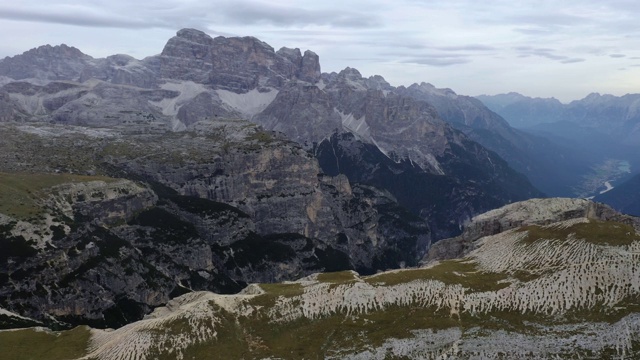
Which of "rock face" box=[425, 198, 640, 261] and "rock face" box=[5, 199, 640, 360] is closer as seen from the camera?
"rock face" box=[5, 199, 640, 360]

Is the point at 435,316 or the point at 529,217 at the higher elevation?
the point at 529,217

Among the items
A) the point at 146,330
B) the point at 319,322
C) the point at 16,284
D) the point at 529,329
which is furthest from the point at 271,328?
the point at 16,284

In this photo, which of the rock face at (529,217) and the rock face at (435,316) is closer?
the rock face at (435,316)

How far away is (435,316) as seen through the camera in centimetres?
10350

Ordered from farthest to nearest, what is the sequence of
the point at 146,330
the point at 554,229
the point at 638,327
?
1. the point at 554,229
2. the point at 146,330
3. the point at 638,327

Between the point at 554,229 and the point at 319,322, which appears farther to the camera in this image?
the point at 554,229

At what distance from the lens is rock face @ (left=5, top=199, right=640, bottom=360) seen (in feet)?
312

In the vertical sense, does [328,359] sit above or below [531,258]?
below

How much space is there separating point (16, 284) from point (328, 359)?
14553 cm

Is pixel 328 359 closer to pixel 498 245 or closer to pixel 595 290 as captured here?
pixel 595 290

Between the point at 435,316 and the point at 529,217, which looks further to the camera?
the point at 529,217

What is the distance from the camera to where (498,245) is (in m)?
138

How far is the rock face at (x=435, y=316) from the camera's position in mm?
95000

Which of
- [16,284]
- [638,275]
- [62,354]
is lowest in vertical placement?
[16,284]
